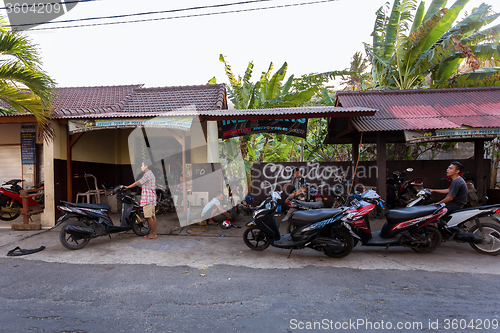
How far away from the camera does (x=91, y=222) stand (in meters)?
5.78

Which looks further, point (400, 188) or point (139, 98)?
point (139, 98)

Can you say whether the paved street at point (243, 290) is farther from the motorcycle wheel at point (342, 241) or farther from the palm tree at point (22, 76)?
the palm tree at point (22, 76)

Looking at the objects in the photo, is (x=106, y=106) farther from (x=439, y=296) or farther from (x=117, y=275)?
(x=439, y=296)

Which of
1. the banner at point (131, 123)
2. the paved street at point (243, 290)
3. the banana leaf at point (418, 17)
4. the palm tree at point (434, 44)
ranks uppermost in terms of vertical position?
the banana leaf at point (418, 17)

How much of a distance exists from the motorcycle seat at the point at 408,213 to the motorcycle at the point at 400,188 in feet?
12.7

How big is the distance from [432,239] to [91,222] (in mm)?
6666

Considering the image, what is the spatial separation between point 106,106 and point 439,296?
→ 10776 millimetres

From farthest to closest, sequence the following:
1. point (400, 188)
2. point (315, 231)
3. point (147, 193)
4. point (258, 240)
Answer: point (400, 188) < point (147, 193) < point (258, 240) < point (315, 231)

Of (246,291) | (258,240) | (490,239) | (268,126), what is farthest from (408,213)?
(268,126)

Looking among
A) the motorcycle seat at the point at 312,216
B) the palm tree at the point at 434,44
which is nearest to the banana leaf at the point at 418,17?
the palm tree at the point at 434,44

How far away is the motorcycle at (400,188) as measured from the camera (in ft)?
28.1

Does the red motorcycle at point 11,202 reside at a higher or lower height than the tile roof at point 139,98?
lower

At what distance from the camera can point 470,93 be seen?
9.17m

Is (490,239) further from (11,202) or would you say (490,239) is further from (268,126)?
(11,202)
